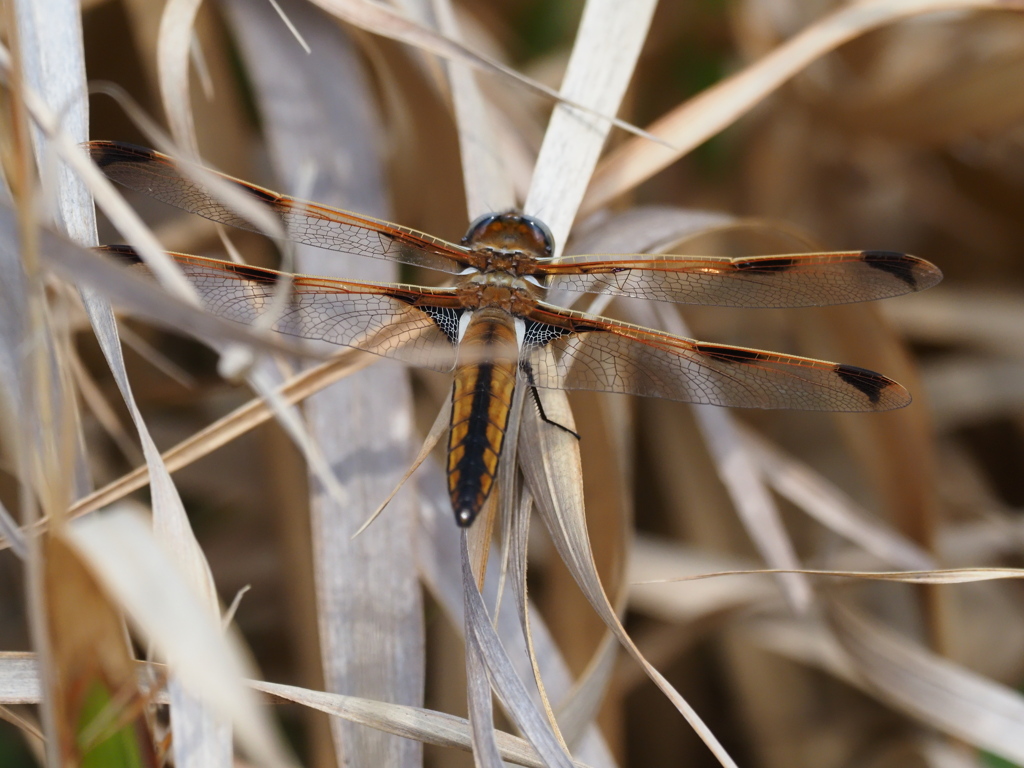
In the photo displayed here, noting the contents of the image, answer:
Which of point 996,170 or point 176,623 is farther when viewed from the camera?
point 996,170

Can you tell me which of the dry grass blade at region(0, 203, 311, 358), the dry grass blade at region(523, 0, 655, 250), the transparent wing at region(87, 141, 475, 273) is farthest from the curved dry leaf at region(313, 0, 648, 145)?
the dry grass blade at region(0, 203, 311, 358)

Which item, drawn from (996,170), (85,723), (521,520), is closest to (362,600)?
(521,520)

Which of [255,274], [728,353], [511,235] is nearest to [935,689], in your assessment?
[728,353]

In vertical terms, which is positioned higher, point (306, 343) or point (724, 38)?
point (724, 38)

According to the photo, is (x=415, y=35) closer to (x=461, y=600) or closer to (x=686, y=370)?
(x=686, y=370)

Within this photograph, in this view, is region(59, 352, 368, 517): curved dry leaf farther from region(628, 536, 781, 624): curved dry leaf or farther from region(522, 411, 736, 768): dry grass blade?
region(628, 536, 781, 624): curved dry leaf

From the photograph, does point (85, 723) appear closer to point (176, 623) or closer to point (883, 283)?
point (176, 623)
